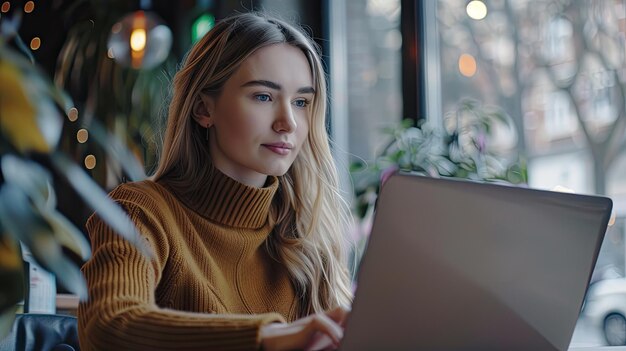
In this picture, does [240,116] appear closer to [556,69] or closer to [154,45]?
[556,69]

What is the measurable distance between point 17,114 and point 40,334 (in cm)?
161

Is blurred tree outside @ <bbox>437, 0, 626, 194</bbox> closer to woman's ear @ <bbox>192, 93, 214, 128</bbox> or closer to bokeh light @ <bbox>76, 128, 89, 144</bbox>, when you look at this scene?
woman's ear @ <bbox>192, 93, 214, 128</bbox>

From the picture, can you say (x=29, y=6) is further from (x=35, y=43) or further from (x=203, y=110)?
(x=203, y=110)

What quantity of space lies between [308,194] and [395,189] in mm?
913

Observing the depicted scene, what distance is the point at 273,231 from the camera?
1732 millimetres

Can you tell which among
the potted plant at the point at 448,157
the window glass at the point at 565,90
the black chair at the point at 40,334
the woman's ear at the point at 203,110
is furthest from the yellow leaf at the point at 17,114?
the window glass at the point at 565,90

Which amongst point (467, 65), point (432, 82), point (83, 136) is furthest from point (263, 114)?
point (432, 82)

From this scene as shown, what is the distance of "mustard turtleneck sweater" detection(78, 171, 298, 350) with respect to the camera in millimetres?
986

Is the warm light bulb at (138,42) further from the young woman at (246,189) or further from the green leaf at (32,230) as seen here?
the green leaf at (32,230)

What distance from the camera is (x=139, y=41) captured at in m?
A: 3.69

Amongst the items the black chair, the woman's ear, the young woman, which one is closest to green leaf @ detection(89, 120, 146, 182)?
the young woman

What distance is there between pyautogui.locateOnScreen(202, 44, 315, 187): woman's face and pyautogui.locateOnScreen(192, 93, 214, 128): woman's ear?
0.02 m

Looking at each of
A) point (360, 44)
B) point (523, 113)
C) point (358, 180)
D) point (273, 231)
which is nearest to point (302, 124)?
point (273, 231)

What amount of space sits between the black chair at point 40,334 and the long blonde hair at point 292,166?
17.9 inches
